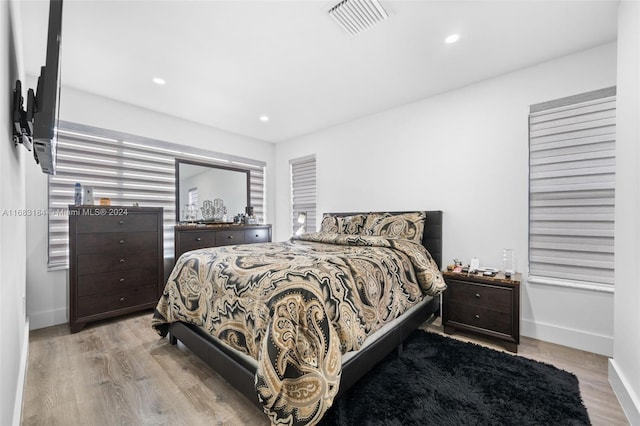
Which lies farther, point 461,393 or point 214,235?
point 214,235

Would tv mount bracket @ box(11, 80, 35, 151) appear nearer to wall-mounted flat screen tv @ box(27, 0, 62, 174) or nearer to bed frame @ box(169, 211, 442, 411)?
wall-mounted flat screen tv @ box(27, 0, 62, 174)

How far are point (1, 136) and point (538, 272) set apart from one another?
3692 mm

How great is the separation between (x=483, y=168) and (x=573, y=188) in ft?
2.33

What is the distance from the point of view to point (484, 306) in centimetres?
230

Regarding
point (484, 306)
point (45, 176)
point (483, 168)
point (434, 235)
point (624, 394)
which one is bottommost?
point (624, 394)

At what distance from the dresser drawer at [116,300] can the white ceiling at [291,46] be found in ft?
7.21

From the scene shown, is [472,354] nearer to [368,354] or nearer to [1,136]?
[368,354]

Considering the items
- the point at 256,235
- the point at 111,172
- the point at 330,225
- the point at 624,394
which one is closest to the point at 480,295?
the point at 624,394

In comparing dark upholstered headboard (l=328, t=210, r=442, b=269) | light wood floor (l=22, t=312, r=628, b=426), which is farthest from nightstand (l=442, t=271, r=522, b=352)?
dark upholstered headboard (l=328, t=210, r=442, b=269)

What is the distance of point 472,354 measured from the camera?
2.08 meters

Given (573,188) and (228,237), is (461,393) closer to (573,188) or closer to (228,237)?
(573,188)

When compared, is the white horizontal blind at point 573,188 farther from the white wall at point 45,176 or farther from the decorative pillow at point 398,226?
the white wall at point 45,176

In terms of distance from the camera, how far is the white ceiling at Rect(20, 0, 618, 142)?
183cm

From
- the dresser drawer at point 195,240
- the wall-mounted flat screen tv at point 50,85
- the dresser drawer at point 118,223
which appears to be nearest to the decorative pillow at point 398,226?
the dresser drawer at point 195,240
